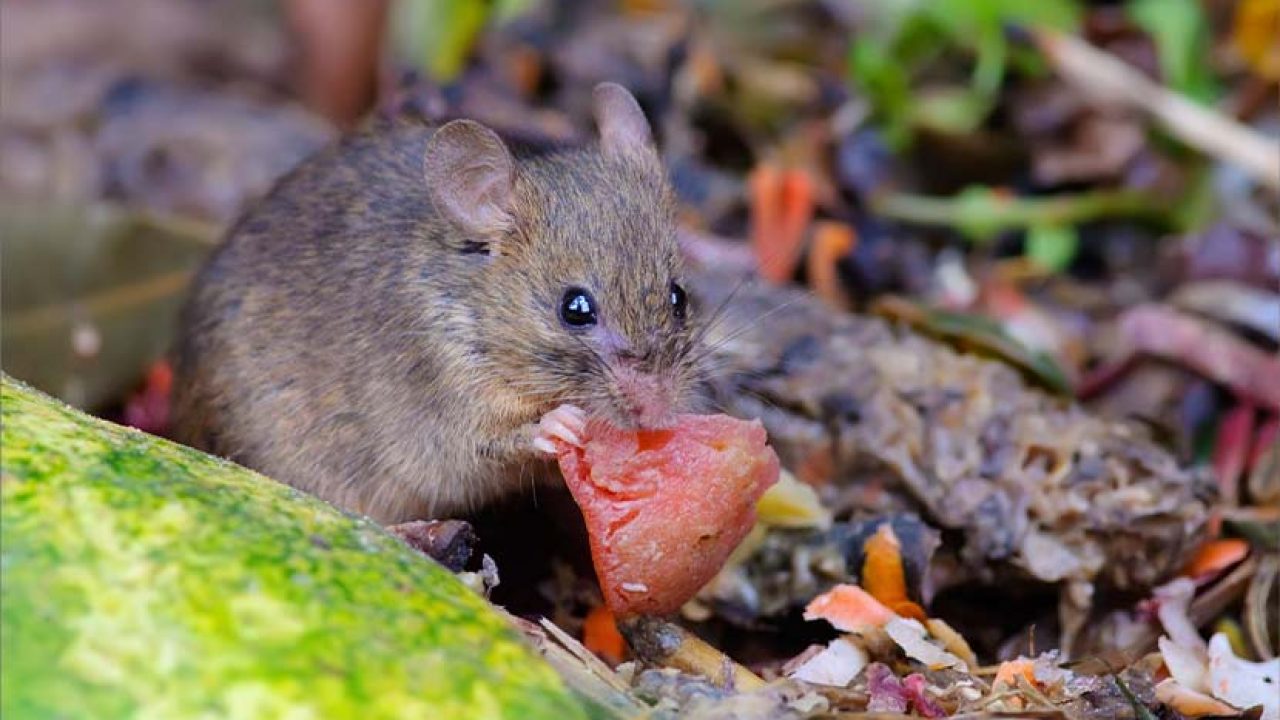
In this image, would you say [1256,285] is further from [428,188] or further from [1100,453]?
[428,188]

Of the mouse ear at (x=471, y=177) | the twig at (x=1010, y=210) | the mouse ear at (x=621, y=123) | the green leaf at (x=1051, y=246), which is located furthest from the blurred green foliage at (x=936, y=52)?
the mouse ear at (x=471, y=177)

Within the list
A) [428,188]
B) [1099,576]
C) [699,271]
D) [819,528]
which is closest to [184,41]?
[699,271]

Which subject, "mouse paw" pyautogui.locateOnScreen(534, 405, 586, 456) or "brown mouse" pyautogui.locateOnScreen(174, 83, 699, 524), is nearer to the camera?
"mouse paw" pyautogui.locateOnScreen(534, 405, 586, 456)

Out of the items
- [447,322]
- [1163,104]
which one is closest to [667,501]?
[447,322]

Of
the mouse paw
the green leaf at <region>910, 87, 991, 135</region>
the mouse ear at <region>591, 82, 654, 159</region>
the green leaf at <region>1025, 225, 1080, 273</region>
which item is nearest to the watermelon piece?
the mouse paw

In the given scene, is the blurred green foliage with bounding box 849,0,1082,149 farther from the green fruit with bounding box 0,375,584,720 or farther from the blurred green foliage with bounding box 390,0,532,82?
the green fruit with bounding box 0,375,584,720

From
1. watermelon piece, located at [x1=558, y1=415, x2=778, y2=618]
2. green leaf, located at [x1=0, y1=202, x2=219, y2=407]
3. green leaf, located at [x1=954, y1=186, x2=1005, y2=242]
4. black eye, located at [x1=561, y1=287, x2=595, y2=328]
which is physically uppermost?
black eye, located at [x1=561, y1=287, x2=595, y2=328]
